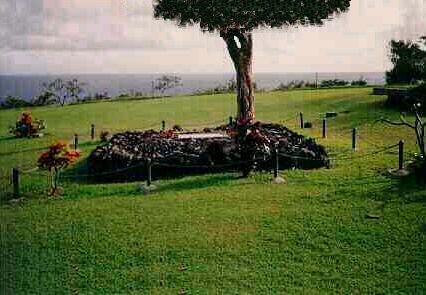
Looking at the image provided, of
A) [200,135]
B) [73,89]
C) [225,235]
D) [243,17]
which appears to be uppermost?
[243,17]

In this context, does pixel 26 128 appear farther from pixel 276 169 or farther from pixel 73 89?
pixel 73 89

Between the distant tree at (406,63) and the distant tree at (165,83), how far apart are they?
12652 mm

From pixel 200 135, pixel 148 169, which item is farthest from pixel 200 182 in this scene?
pixel 200 135

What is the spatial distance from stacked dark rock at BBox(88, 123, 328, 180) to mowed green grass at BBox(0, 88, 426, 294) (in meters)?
0.46

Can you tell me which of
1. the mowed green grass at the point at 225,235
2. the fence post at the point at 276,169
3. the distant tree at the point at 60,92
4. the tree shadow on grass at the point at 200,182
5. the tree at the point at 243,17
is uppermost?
the tree at the point at 243,17

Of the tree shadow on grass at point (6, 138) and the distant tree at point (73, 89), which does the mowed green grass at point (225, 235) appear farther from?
the distant tree at point (73, 89)

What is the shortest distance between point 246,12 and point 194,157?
193 inches

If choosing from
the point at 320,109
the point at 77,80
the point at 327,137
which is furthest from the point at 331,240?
the point at 77,80

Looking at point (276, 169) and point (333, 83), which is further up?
point (333, 83)

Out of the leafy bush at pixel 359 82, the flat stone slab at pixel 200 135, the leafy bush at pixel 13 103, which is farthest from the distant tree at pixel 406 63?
the leafy bush at pixel 13 103

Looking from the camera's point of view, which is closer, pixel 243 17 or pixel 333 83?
pixel 243 17

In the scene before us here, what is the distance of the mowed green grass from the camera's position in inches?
293

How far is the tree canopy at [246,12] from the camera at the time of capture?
52.5 ft

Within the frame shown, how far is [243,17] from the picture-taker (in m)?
16.1
